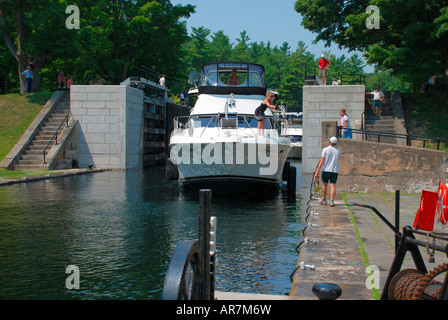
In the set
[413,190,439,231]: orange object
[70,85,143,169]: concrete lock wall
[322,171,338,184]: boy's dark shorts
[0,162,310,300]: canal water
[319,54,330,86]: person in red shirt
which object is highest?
[319,54,330,86]: person in red shirt

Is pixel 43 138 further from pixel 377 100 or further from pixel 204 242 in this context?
pixel 204 242

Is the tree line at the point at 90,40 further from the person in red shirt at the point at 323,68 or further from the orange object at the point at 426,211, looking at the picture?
the orange object at the point at 426,211

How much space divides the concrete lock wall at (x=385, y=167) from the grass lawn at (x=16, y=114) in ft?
56.3

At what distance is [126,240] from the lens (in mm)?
9625

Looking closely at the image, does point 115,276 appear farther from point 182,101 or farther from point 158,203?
point 182,101

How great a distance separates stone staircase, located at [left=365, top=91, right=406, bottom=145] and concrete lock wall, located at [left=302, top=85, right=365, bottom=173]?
885mm

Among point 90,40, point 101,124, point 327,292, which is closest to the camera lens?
point 327,292

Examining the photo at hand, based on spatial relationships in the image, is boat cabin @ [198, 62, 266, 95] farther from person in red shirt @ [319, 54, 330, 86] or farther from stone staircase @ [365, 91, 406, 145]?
person in red shirt @ [319, 54, 330, 86]

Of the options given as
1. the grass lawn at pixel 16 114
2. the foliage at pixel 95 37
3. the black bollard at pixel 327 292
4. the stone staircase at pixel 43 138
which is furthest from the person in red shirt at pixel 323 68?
the black bollard at pixel 327 292

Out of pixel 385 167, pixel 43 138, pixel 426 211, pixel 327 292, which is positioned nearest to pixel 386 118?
pixel 385 167

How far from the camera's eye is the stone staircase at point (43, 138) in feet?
81.6

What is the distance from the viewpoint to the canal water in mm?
6746

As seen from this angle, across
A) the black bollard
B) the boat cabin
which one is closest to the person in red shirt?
the boat cabin

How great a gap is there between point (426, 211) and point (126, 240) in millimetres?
5880
